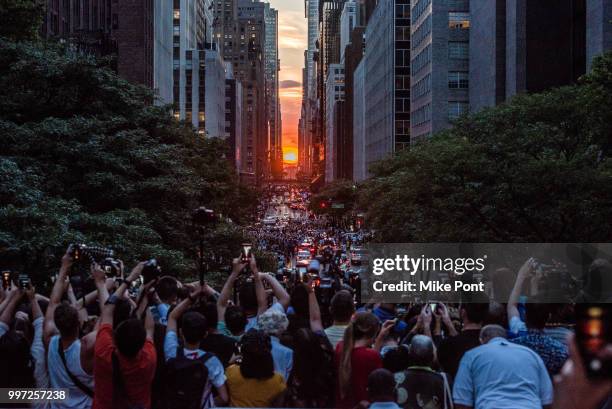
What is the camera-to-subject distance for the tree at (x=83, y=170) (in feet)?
63.5

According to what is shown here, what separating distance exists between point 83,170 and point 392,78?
73877 millimetres

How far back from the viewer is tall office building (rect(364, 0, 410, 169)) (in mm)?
91812

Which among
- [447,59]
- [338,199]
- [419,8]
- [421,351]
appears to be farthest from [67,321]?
[338,199]

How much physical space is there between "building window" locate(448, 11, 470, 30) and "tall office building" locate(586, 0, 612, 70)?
97.2 ft

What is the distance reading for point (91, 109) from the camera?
93.7 ft

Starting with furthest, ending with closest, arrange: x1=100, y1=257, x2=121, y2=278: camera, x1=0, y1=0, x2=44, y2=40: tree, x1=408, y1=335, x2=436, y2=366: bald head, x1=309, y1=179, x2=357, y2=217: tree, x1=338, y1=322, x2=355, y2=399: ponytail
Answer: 1. x1=309, y1=179, x2=357, y2=217: tree
2. x1=0, y1=0, x2=44, y2=40: tree
3. x1=100, y1=257, x2=121, y2=278: camera
4. x1=408, y1=335, x2=436, y2=366: bald head
5. x1=338, y1=322, x2=355, y2=399: ponytail

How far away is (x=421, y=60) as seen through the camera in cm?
7912

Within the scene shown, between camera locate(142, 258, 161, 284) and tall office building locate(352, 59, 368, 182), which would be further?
tall office building locate(352, 59, 368, 182)

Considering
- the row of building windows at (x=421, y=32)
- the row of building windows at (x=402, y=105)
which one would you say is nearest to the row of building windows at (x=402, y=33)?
the row of building windows at (x=421, y=32)

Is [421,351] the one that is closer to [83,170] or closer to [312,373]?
[312,373]

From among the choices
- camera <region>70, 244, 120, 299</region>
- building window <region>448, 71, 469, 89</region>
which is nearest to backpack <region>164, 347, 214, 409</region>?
camera <region>70, 244, 120, 299</region>

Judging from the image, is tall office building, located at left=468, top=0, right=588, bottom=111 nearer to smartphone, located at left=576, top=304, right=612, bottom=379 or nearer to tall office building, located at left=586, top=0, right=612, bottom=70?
tall office building, located at left=586, top=0, right=612, bottom=70

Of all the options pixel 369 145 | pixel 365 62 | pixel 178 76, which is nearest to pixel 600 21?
pixel 369 145

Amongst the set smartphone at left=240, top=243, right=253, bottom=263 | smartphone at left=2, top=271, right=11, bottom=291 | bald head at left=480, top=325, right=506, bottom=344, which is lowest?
bald head at left=480, top=325, right=506, bottom=344
